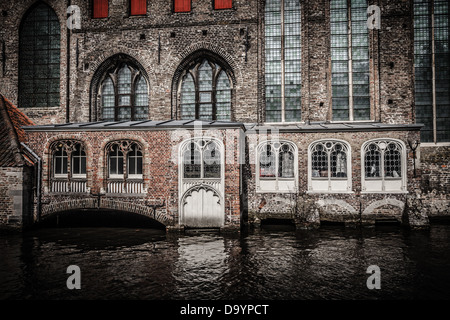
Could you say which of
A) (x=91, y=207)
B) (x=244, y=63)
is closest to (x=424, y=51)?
(x=244, y=63)

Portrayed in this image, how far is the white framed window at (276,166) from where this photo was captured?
12.0 m

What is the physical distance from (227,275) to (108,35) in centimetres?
1563

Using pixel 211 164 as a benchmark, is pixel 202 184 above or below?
below

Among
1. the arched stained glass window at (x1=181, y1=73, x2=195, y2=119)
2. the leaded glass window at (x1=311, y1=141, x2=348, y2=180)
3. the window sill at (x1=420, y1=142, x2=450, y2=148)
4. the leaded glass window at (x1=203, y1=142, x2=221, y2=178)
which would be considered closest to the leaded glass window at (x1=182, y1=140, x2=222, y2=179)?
the leaded glass window at (x1=203, y1=142, x2=221, y2=178)

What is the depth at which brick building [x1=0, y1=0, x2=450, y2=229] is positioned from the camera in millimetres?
10742

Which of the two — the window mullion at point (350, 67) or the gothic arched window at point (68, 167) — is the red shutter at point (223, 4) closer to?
the window mullion at point (350, 67)

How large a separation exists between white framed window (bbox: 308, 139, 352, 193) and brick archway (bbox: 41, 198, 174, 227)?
6.59 metres

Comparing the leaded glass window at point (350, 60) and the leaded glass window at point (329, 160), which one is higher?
the leaded glass window at point (350, 60)

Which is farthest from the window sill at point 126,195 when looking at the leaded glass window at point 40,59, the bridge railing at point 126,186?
the leaded glass window at point 40,59

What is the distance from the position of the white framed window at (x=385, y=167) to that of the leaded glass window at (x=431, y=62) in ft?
15.0

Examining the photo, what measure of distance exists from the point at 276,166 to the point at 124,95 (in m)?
10.4

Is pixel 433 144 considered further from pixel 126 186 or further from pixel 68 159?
pixel 68 159

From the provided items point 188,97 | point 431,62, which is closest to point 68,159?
point 188,97

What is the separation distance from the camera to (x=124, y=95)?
16.1 m
